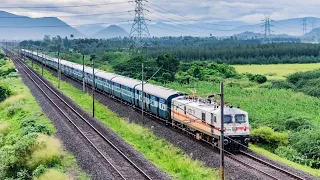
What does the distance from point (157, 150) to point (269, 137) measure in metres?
9.25

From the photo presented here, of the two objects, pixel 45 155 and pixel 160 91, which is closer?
pixel 45 155

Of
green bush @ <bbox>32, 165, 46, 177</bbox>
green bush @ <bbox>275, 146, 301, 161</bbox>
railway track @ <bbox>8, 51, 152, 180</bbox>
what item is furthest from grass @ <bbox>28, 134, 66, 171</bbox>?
green bush @ <bbox>275, 146, 301, 161</bbox>

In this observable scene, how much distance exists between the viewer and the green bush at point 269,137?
1367 inches

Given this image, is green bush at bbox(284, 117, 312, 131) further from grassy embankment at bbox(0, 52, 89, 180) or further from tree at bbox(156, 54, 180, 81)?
tree at bbox(156, 54, 180, 81)

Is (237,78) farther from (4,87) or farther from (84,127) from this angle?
(84,127)

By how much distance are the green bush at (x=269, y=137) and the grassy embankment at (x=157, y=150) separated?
23.8 feet

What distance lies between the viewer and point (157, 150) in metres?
33.2

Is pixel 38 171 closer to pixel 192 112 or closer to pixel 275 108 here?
pixel 192 112

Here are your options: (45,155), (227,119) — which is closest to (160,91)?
(227,119)

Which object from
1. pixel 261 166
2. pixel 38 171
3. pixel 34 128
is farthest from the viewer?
pixel 34 128

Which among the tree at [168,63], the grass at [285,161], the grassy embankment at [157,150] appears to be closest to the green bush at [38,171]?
the grassy embankment at [157,150]

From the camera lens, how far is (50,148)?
29828 mm

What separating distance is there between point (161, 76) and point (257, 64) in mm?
55276

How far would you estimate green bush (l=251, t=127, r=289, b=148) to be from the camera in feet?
114
